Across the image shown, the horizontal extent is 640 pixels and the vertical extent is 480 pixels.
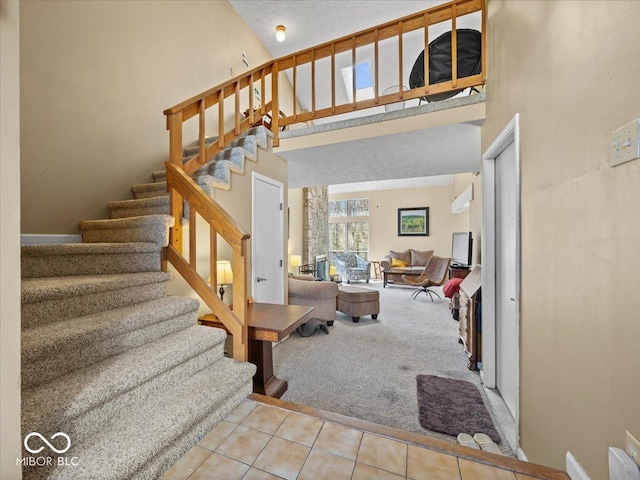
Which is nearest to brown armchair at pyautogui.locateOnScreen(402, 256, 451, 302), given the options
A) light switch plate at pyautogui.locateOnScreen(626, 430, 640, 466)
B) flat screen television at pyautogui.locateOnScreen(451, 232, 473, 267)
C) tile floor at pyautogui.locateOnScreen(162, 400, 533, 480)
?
flat screen television at pyautogui.locateOnScreen(451, 232, 473, 267)

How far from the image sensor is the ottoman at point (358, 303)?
4.52 meters

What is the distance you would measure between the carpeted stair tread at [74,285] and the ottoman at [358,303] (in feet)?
10.4

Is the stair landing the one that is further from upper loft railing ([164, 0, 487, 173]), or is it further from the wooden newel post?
upper loft railing ([164, 0, 487, 173])

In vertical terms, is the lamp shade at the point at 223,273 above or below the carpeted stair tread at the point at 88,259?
below

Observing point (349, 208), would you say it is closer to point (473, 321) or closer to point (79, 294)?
point (473, 321)

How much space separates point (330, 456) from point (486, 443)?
3.90 ft

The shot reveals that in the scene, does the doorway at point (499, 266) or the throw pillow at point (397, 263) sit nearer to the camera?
the doorway at point (499, 266)

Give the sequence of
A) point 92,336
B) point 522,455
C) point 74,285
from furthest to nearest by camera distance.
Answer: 1. point 522,455
2. point 74,285
3. point 92,336

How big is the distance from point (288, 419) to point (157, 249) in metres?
1.47

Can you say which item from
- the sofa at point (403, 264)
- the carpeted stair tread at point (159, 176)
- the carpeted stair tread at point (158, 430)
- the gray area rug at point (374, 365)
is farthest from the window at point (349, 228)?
the carpeted stair tread at point (158, 430)

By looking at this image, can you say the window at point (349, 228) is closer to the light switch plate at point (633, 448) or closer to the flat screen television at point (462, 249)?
the flat screen television at point (462, 249)

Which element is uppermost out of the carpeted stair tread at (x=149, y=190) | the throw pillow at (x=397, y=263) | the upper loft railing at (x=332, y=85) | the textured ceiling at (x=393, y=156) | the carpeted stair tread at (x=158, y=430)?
the upper loft railing at (x=332, y=85)

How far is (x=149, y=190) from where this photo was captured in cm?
280

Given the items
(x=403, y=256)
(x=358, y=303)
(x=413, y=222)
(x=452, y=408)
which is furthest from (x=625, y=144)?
(x=413, y=222)
